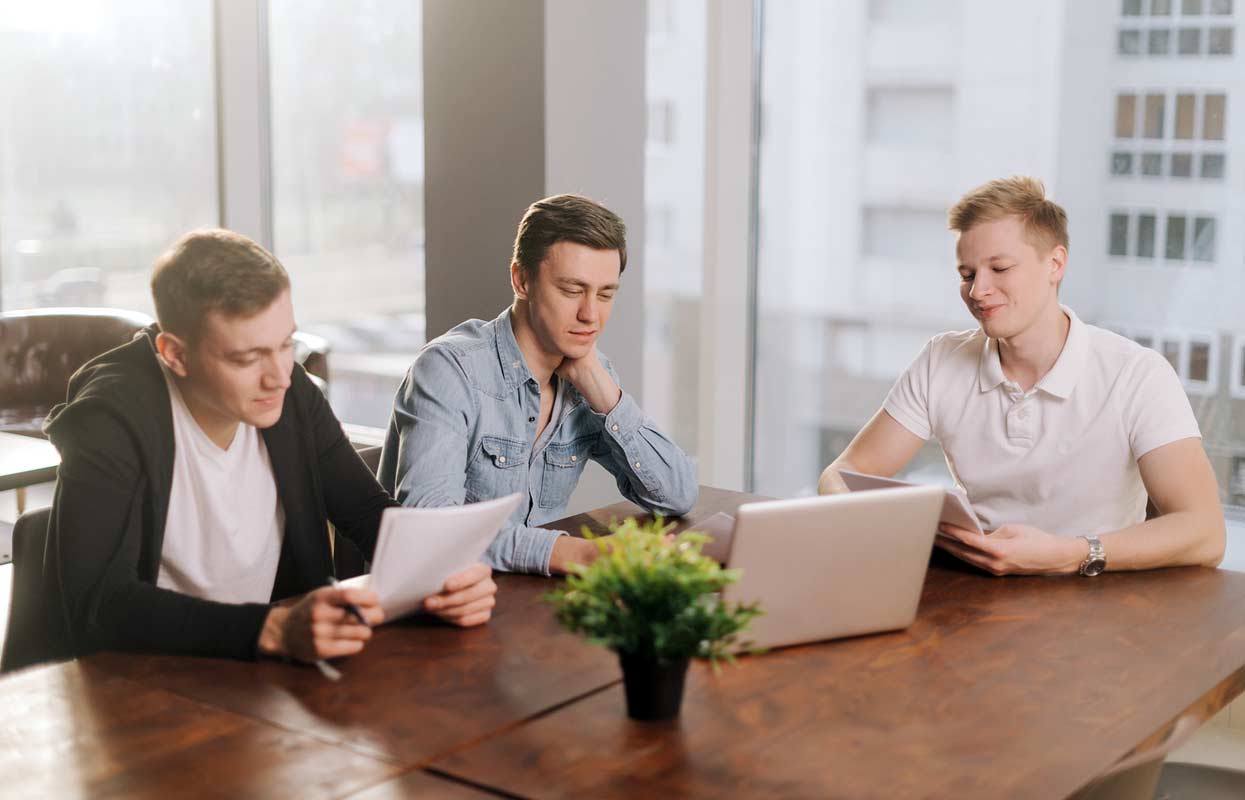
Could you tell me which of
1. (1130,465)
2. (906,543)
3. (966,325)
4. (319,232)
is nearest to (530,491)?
(906,543)

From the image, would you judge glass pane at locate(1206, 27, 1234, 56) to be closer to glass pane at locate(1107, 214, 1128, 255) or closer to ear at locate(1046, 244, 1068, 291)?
glass pane at locate(1107, 214, 1128, 255)

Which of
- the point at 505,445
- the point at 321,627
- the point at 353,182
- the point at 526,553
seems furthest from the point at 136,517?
the point at 353,182

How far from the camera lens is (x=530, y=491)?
255cm

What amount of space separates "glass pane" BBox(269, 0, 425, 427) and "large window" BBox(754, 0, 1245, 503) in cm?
143

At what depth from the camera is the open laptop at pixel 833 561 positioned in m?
1.74

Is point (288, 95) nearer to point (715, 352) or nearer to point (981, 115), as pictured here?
point (715, 352)

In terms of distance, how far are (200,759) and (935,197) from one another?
10.4ft

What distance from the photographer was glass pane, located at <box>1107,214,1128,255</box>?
3.82 meters

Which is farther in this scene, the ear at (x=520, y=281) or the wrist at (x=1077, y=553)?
the ear at (x=520, y=281)

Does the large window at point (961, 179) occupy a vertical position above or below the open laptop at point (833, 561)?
above

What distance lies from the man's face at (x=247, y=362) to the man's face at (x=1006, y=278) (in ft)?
4.04

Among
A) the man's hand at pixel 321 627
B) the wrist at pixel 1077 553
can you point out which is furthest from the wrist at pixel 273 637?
the wrist at pixel 1077 553

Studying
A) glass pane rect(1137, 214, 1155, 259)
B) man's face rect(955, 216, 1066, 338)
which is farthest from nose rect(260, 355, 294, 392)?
glass pane rect(1137, 214, 1155, 259)

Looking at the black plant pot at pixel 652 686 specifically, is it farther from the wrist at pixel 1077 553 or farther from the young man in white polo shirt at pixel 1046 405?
the young man in white polo shirt at pixel 1046 405
